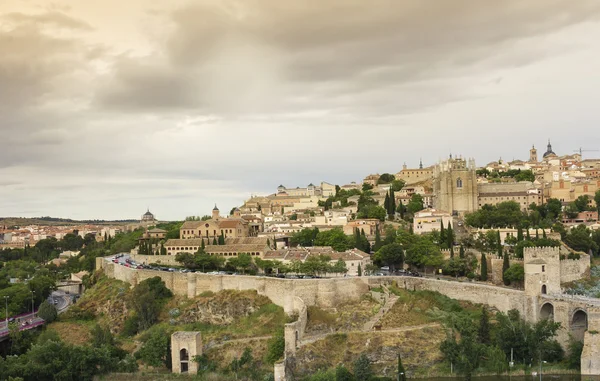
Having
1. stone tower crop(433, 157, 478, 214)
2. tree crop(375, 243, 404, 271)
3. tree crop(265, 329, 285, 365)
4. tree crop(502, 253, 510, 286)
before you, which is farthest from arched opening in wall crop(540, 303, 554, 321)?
stone tower crop(433, 157, 478, 214)

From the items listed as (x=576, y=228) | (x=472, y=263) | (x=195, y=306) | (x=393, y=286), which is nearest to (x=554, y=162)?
(x=576, y=228)

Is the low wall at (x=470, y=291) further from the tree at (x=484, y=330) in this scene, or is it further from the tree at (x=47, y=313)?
the tree at (x=47, y=313)

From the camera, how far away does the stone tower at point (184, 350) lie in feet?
136

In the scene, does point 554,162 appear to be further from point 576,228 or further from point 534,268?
point 534,268

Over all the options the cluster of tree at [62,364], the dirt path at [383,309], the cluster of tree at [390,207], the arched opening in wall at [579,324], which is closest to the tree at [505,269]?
the dirt path at [383,309]

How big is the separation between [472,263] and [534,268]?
→ 10.3m

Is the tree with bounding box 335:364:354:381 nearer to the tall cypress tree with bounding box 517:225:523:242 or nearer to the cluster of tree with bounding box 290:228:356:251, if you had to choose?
the cluster of tree with bounding box 290:228:356:251

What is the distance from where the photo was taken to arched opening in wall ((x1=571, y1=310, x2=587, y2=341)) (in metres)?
38.2

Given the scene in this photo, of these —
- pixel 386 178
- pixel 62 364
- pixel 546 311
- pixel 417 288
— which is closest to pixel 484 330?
pixel 546 311

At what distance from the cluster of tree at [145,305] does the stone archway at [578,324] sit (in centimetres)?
2926

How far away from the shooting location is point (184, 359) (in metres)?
42.2

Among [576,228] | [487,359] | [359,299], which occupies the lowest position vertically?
[487,359]

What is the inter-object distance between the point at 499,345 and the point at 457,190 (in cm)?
3695

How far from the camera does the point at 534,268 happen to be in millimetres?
41250
